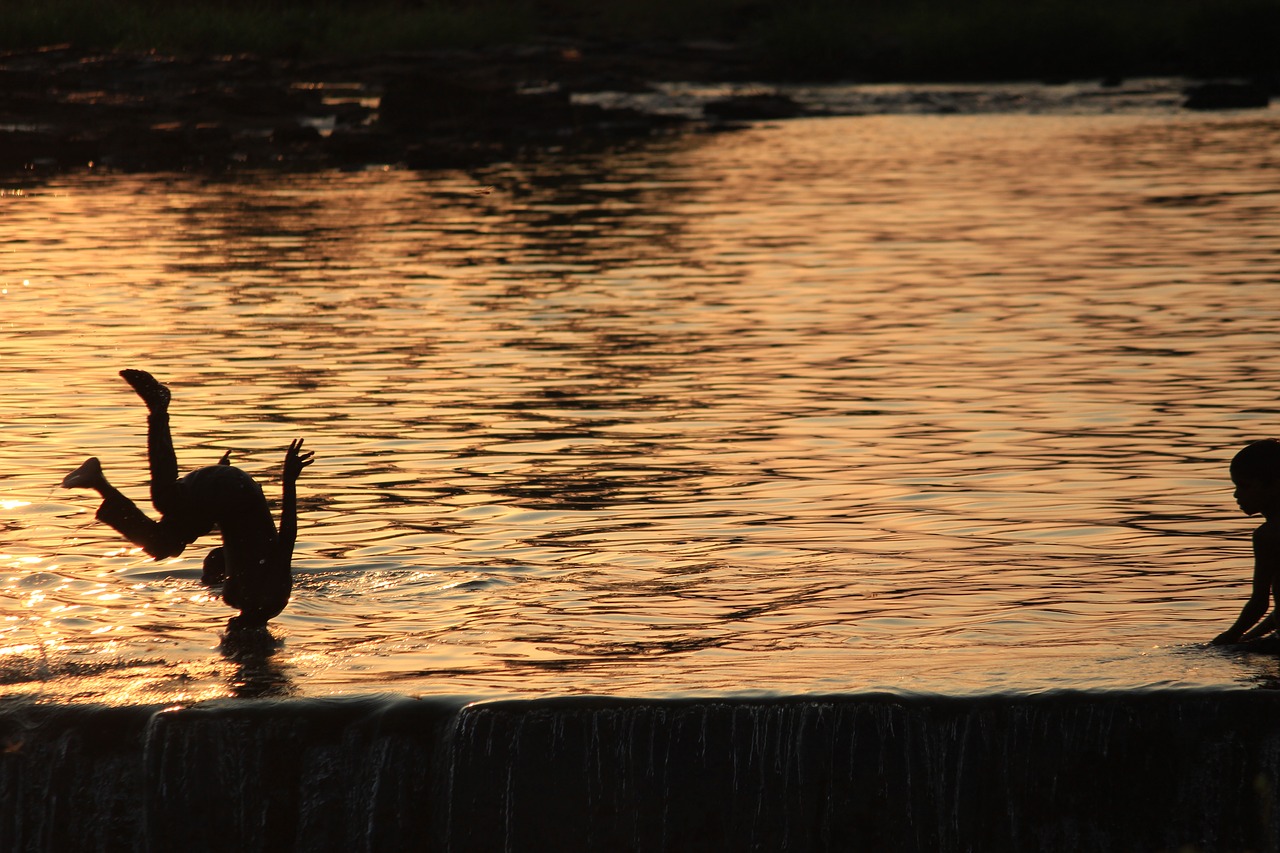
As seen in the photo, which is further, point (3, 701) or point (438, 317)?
point (438, 317)

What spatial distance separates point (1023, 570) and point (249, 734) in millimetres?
4437

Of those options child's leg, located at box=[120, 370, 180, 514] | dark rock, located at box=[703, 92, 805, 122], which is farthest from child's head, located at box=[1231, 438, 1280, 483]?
dark rock, located at box=[703, 92, 805, 122]

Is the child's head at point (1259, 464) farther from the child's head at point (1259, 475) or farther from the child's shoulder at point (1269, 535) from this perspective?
the child's shoulder at point (1269, 535)

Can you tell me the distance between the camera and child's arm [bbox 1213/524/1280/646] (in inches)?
337

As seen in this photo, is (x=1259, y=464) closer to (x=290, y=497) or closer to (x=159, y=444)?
(x=290, y=497)

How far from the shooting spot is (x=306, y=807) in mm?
8766

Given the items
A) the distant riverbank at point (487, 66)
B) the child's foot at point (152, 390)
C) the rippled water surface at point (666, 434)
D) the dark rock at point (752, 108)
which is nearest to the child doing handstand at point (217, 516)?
the child's foot at point (152, 390)

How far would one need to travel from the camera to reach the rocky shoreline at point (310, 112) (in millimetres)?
43688

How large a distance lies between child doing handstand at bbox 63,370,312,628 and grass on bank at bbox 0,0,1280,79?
49633 mm

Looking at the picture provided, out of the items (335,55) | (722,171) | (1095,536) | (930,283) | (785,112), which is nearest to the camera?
(1095,536)

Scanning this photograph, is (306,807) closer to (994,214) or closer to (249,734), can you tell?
(249,734)

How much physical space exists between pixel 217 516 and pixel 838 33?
63.4 metres

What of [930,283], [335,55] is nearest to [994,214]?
[930,283]

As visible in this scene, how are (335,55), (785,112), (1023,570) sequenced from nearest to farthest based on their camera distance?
(1023,570) < (785,112) < (335,55)
